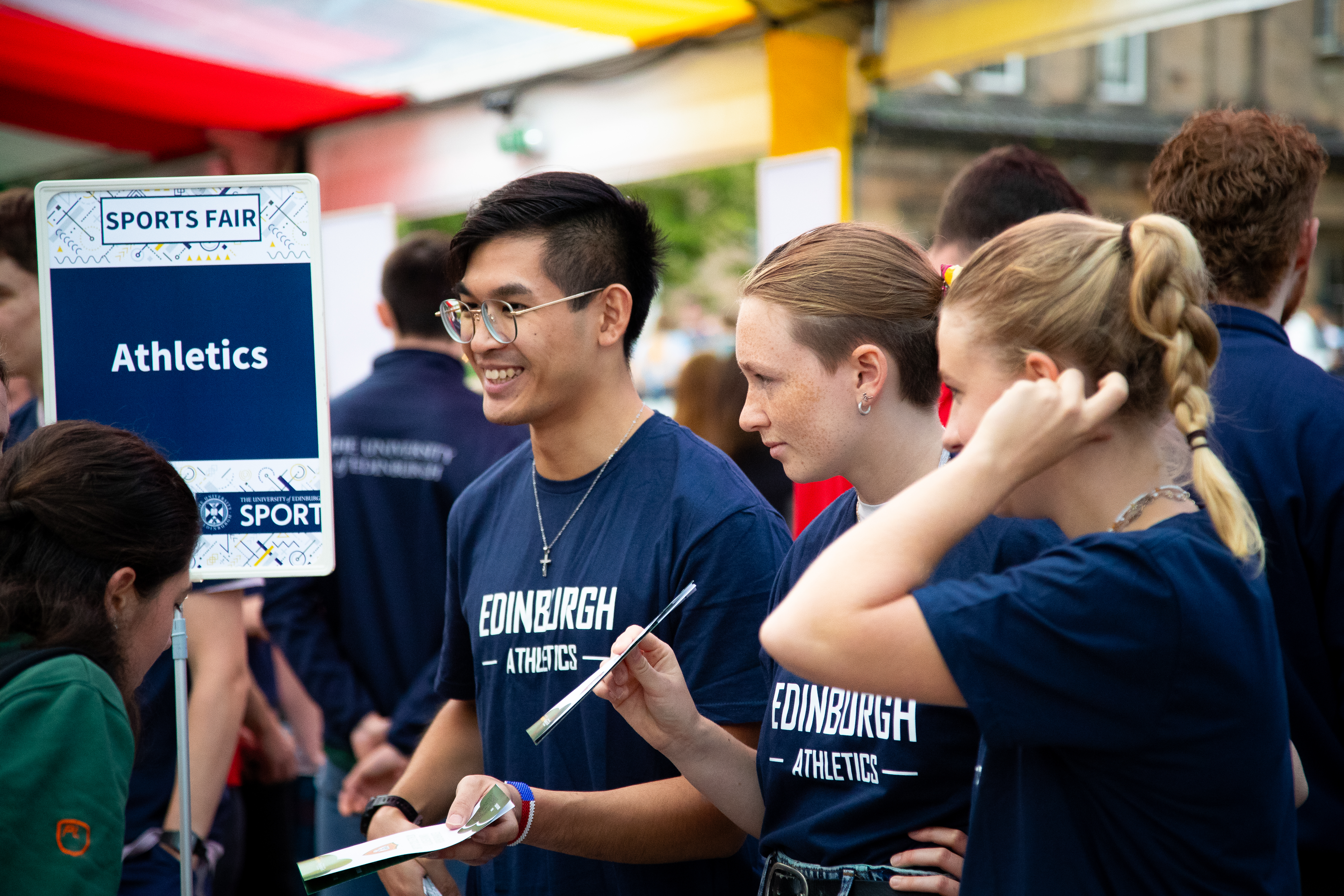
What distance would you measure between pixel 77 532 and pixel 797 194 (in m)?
3.20

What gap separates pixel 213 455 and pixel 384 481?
1168 millimetres

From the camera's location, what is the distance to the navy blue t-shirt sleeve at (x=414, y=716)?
328 cm

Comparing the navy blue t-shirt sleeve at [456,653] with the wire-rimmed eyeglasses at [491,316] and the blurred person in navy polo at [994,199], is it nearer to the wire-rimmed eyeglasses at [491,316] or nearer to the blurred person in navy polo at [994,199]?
the wire-rimmed eyeglasses at [491,316]

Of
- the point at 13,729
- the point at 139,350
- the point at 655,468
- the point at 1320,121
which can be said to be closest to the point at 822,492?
the point at 655,468

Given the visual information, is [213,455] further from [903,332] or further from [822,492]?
[822,492]

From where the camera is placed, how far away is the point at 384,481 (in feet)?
11.4

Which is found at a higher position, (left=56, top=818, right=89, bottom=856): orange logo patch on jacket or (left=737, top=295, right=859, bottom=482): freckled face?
(left=737, top=295, right=859, bottom=482): freckled face

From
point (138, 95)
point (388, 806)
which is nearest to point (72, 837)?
point (388, 806)

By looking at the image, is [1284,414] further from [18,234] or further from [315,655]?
[18,234]

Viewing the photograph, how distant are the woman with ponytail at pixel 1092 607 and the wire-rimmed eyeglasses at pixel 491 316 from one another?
3.34ft

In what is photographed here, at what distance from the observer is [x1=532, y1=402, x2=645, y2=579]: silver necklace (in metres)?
2.22

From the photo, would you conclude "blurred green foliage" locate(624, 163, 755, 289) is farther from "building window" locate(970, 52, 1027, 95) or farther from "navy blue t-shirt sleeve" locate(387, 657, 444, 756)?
"navy blue t-shirt sleeve" locate(387, 657, 444, 756)

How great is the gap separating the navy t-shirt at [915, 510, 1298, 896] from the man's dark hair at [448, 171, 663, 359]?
1.19 meters

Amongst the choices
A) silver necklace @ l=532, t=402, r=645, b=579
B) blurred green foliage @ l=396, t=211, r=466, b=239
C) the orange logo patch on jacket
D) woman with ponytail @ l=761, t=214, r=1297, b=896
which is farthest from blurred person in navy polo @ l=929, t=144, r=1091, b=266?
blurred green foliage @ l=396, t=211, r=466, b=239
